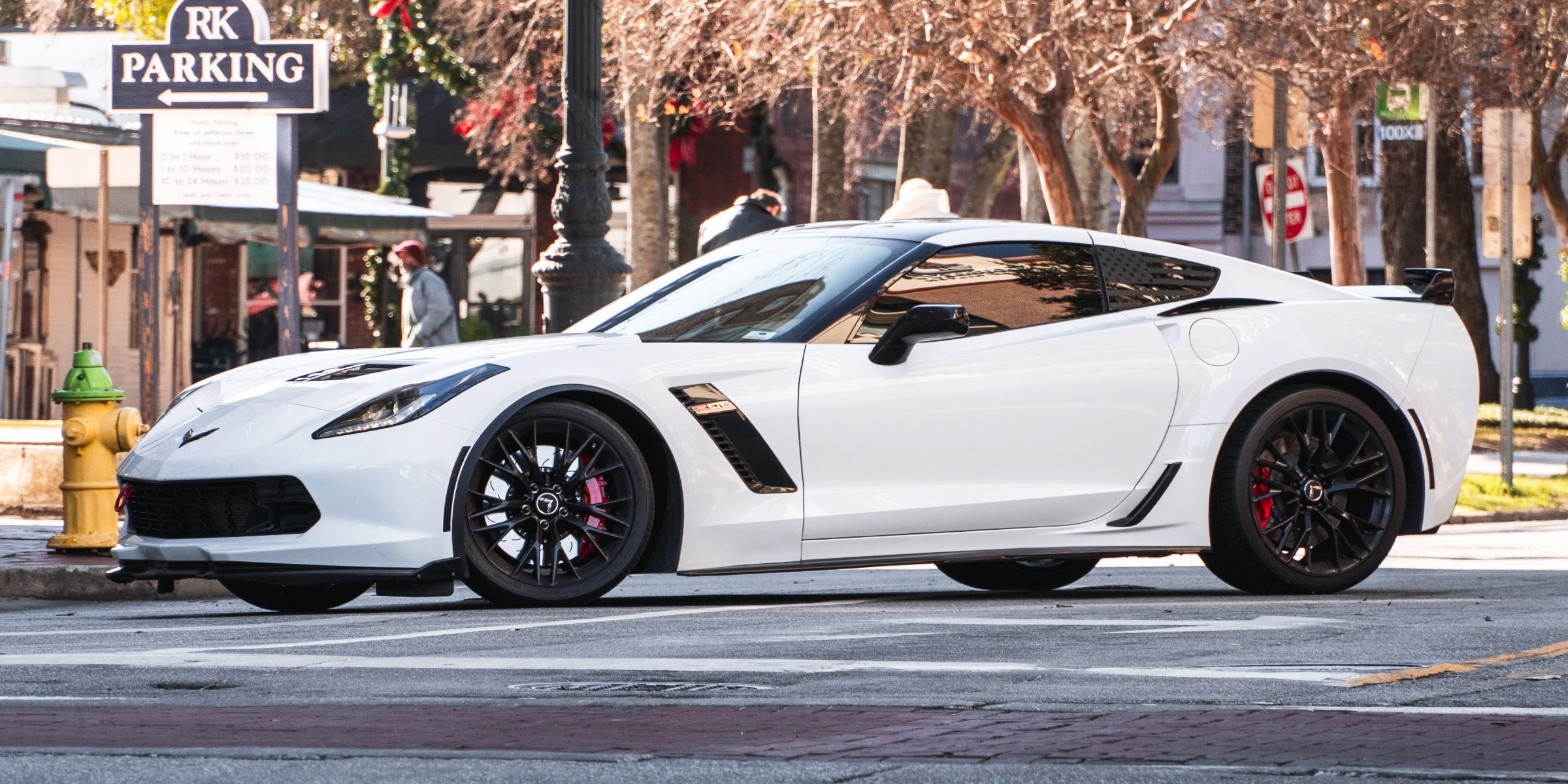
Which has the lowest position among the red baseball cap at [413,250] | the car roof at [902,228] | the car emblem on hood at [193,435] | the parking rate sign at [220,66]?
the car emblem on hood at [193,435]

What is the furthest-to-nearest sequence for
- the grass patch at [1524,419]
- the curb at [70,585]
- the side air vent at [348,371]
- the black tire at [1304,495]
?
the grass patch at [1524,419]
the curb at [70,585]
the black tire at [1304,495]
the side air vent at [348,371]

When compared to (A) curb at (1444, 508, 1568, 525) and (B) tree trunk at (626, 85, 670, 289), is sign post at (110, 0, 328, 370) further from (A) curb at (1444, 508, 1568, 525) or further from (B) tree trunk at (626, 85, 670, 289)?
(B) tree trunk at (626, 85, 670, 289)

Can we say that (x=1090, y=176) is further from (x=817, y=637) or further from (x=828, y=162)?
(x=817, y=637)

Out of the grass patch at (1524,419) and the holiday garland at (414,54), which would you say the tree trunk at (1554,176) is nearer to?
the grass patch at (1524,419)

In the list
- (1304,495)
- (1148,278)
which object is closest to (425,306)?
(1148,278)

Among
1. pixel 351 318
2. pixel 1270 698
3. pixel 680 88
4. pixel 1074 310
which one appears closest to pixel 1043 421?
pixel 1074 310

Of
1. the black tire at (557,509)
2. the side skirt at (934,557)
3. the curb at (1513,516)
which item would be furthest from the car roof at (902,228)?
the curb at (1513,516)

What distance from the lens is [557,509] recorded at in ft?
23.5

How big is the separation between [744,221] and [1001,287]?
20.3 feet

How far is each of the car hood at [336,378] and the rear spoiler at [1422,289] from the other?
2951 millimetres

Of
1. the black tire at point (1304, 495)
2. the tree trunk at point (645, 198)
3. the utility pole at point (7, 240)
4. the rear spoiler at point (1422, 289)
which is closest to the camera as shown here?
the black tire at point (1304, 495)

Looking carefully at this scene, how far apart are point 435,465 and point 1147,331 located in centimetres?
260

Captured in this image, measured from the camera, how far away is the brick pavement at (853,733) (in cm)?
428

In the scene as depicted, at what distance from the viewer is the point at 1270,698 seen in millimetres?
5102
